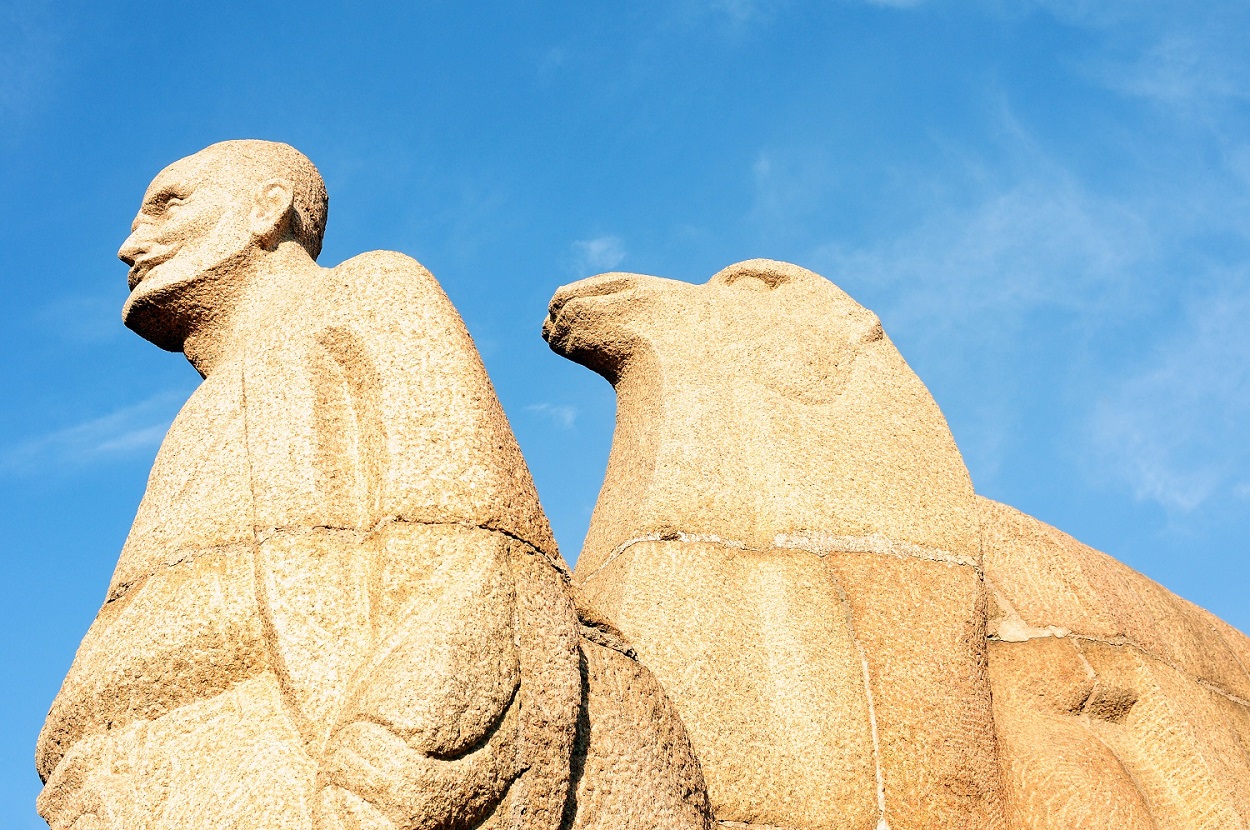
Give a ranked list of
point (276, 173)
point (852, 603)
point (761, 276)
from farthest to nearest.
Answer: point (761, 276) < point (276, 173) < point (852, 603)

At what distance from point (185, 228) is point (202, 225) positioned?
0.05m

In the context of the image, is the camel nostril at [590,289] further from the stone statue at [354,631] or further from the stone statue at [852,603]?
the stone statue at [354,631]

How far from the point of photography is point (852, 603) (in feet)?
13.1

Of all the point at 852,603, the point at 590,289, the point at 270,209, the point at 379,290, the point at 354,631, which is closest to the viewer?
→ the point at 354,631

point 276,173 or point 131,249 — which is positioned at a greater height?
point 276,173

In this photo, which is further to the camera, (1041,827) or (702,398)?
(702,398)

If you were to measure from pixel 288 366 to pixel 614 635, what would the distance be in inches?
40.3

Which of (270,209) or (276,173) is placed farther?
(276,173)

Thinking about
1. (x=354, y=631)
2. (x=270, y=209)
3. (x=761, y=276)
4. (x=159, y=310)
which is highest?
(x=761, y=276)

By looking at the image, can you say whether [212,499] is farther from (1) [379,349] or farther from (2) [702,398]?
(2) [702,398]

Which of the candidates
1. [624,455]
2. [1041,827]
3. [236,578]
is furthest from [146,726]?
[1041,827]

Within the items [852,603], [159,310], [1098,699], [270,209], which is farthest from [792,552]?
[159,310]

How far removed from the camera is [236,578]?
3184 millimetres

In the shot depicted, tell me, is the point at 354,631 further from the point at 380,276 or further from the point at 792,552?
the point at 792,552
